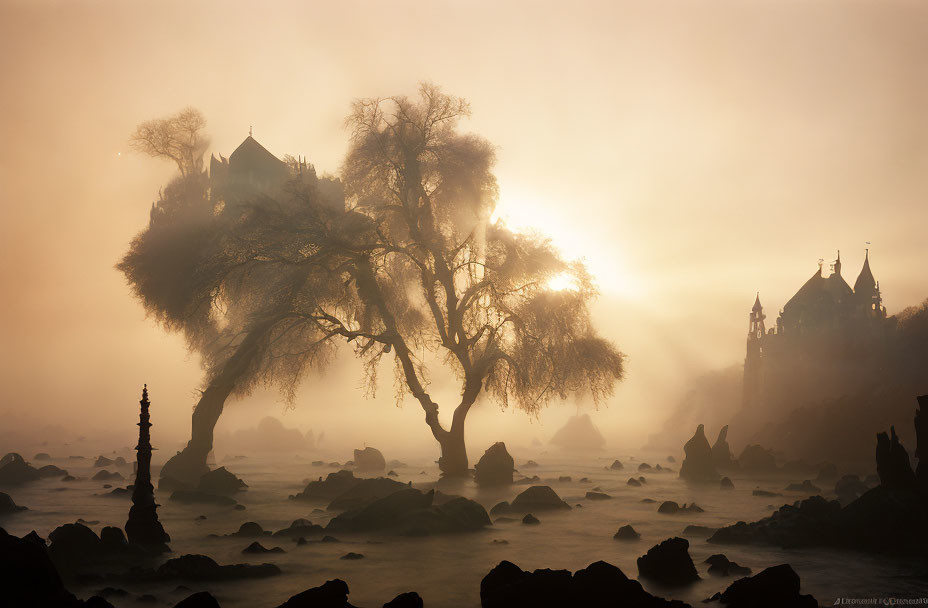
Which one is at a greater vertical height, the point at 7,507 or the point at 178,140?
the point at 178,140

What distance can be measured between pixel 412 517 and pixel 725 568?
32.0ft

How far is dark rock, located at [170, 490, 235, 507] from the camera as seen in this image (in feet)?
95.2

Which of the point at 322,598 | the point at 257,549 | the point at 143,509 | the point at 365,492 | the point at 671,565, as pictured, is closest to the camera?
the point at 322,598

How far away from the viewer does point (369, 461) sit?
49.2 meters

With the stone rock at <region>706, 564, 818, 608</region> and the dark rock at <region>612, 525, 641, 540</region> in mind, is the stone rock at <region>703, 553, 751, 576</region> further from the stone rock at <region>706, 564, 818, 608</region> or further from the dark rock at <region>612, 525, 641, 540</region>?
the dark rock at <region>612, 525, 641, 540</region>

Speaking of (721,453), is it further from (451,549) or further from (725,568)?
(725,568)

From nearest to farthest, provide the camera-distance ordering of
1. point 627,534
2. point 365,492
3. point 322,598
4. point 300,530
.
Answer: point 322,598, point 627,534, point 300,530, point 365,492

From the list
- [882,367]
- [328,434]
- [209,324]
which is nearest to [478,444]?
[328,434]

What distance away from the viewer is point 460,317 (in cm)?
3538

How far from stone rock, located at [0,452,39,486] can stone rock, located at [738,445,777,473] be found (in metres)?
42.1

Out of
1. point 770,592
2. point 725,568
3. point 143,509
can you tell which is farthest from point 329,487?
point 770,592

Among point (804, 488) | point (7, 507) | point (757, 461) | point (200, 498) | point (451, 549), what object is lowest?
point (804, 488)

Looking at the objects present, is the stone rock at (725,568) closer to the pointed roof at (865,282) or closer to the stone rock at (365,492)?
the stone rock at (365,492)

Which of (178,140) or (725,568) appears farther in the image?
(178,140)
